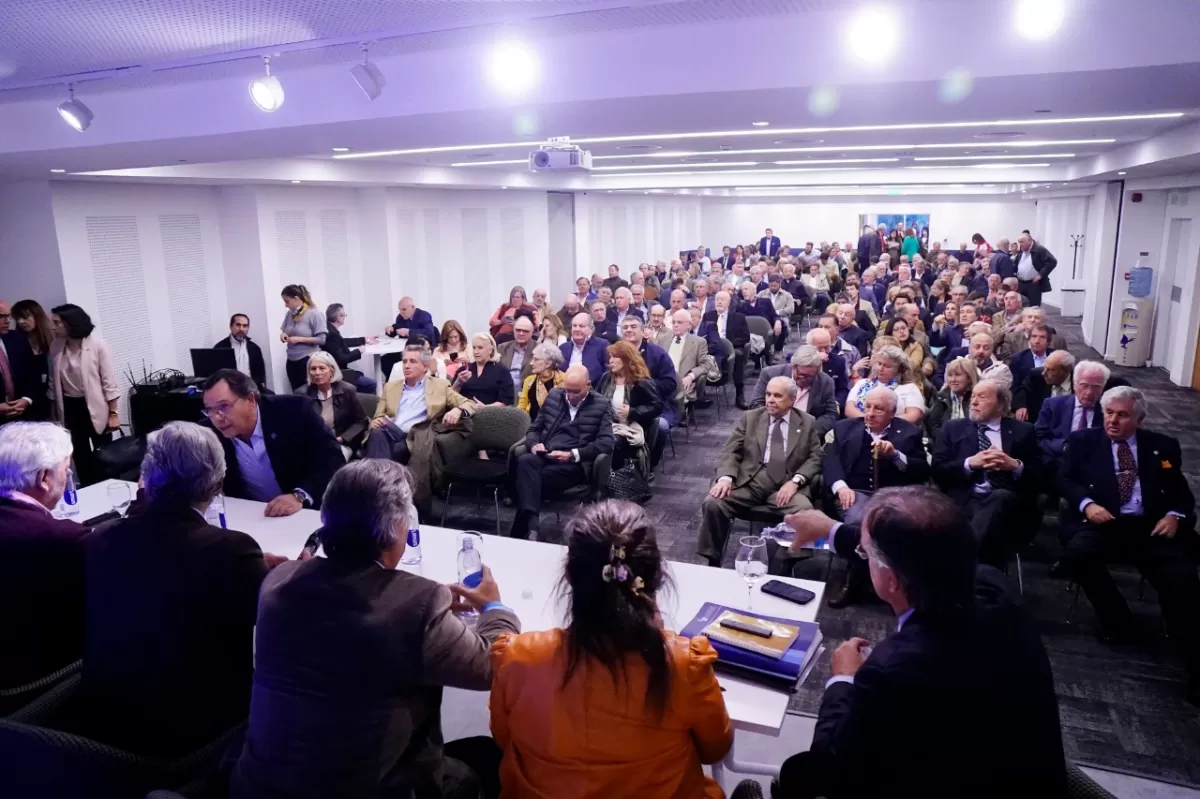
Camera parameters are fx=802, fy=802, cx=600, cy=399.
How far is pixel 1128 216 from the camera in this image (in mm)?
12289

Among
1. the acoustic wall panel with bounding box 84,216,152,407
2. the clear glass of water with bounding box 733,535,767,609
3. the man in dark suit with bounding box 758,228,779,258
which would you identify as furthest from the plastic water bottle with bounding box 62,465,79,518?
the man in dark suit with bounding box 758,228,779,258

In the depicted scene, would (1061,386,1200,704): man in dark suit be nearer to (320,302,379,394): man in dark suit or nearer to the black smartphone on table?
the black smartphone on table

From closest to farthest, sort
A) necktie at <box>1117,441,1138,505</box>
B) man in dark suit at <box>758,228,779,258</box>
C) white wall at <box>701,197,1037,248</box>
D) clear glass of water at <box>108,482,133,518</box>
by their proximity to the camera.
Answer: clear glass of water at <box>108,482,133,518</box>, necktie at <box>1117,441,1138,505</box>, man in dark suit at <box>758,228,779,258</box>, white wall at <box>701,197,1037,248</box>

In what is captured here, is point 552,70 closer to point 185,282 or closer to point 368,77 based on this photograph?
point 368,77

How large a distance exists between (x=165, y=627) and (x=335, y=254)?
980 centimetres

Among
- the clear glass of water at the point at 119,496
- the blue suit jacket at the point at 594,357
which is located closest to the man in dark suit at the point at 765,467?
the blue suit jacket at the point at 594,357

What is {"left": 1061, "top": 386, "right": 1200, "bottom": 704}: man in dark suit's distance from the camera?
4.13 meters

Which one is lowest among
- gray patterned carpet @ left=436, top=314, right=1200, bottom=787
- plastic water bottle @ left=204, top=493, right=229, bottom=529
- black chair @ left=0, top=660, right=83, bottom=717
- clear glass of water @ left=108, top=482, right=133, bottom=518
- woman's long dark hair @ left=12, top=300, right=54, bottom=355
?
gray patterned carpet @ left=436, top=314, right=1200, bottom=787

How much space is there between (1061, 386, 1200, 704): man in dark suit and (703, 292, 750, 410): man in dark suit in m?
5.26

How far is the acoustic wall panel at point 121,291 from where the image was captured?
27.8ft

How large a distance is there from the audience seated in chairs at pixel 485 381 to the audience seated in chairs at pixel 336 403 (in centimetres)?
105

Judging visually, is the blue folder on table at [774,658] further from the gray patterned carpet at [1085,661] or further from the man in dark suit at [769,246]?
the man in dark suit at [769,246]

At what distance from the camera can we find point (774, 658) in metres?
2.43

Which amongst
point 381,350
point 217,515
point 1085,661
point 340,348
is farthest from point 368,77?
point 340,348
